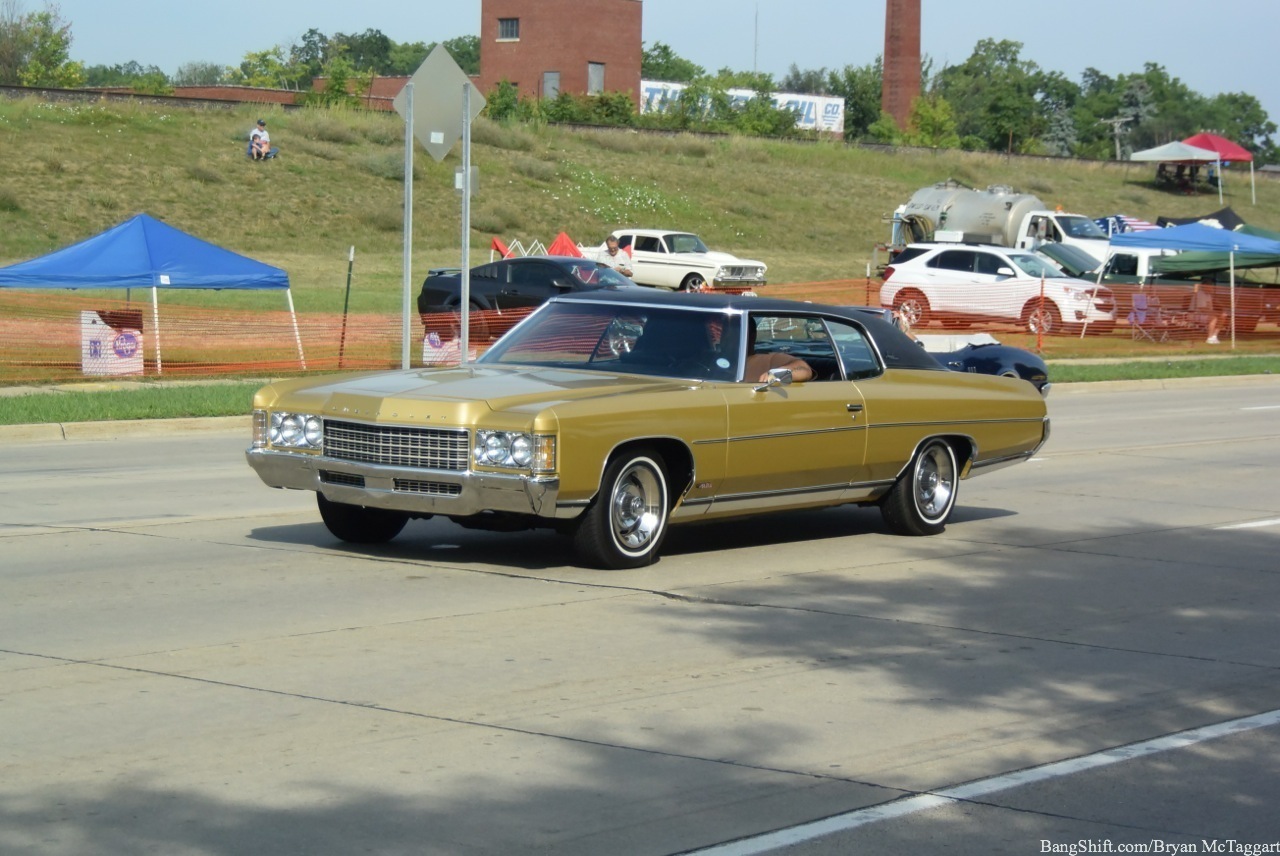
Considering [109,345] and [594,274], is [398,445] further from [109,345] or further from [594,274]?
[594,274]

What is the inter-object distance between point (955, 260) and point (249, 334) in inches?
592

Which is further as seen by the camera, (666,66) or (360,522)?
(666,66)

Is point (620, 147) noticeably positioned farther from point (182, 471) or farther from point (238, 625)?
point (238, 625)

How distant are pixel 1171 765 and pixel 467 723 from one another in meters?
2.57

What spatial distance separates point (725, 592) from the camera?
8.95m

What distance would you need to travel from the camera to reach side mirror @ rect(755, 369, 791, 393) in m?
9.77

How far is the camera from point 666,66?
164 metres

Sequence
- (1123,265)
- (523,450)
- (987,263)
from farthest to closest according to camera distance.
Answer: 1. (1123,265)
2. (987,263)
3. (523,450)

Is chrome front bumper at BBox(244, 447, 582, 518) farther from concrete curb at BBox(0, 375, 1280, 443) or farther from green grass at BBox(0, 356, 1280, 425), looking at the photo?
green grass at BBox(0, 356, 1280, 425)

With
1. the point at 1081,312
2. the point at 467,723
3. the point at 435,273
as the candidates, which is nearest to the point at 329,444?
the point at 467,723

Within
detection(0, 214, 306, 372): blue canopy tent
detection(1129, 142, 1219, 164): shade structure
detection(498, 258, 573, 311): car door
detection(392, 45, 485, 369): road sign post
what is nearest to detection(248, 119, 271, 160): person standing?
detection(498, 258, 573, 311): car door

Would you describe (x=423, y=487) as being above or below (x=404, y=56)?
below

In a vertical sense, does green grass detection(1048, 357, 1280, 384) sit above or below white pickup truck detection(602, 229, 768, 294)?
below

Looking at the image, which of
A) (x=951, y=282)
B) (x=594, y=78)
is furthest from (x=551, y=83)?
(x=951, y=282)
